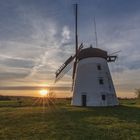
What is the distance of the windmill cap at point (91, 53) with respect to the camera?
126 feet

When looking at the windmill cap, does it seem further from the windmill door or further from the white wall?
the windmill door

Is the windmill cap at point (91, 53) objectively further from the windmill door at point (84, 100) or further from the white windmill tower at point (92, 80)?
the windmill door at point (84, 100)

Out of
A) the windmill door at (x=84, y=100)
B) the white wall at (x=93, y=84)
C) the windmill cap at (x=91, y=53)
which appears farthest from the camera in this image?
the windmill cap at (x=91, y=53)

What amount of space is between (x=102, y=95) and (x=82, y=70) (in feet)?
16.6

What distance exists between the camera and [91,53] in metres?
38.5

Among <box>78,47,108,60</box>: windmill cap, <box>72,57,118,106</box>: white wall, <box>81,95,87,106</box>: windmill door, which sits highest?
<box>78,47,108,60</box>: windmill cap

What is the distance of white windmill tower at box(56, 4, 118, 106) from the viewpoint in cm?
3681

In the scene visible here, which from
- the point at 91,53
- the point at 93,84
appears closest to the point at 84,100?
the point at 93,84

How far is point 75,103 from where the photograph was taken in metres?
38.5

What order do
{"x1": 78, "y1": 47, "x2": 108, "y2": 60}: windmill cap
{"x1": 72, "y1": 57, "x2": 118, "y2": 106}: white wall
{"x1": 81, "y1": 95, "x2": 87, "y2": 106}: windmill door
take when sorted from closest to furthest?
{"x1": 72, "y1": 57, "x2": 118, "y2": 106}: white wall, {"x1": 81, "y1": 95, "x2": 87, "y2": 106}: windmill door, {"x1": 78, "y1": 47, "x2": 108, "y2": 60}: windmill cap

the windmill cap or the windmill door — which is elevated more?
the windmill cap

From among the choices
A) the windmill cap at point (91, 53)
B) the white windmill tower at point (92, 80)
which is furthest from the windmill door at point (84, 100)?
the windmill cap at point (91, 53)

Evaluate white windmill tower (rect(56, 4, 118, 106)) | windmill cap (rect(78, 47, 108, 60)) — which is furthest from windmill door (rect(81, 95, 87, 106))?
windmill cap (rect(78, 47, 108, 60))

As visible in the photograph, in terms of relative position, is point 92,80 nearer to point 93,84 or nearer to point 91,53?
point 93,84
